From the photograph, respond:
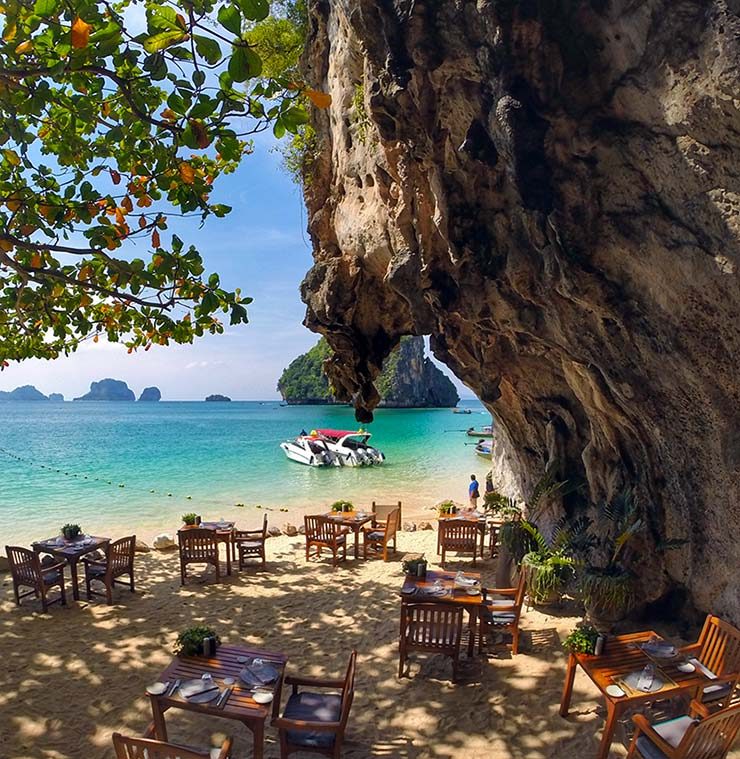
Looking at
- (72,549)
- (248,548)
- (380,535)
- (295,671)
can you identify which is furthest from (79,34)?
(380,535)

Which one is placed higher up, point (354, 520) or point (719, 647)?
point (719, 647)

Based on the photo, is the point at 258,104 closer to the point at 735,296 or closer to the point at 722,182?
the point at 722,182

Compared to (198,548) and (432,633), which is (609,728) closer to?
(432,633)

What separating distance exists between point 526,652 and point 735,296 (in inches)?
178

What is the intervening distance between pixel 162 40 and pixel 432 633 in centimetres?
583

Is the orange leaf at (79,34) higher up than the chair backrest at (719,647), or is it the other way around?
the orange leaf at (79,34)

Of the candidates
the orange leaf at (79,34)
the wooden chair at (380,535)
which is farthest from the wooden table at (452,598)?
the orange leaf at (79,34)

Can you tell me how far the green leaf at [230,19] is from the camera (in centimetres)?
263

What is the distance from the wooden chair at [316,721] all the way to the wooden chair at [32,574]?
5.07 meters

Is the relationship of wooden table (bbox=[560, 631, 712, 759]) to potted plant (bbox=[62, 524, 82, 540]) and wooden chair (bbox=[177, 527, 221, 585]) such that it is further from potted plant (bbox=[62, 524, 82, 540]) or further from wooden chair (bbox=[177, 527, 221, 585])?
potted plant (bbox=[62, 524, 82, 540])

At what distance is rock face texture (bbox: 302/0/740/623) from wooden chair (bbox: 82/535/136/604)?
606 cm

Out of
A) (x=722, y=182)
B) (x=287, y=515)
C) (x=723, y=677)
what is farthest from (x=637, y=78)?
(x=287, y=515)

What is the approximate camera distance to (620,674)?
4.60 metres

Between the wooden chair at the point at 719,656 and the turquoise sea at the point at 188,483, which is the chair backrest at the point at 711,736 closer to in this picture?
the wooden chair at the point at 719,656
